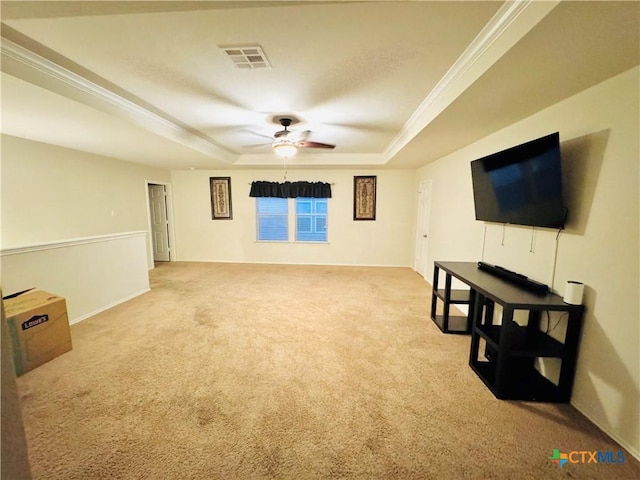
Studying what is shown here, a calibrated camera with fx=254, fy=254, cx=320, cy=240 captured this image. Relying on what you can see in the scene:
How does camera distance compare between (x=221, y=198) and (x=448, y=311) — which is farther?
(x=221, y=198)

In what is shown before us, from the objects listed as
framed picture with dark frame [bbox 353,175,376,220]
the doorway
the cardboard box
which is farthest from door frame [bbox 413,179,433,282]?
the doorway

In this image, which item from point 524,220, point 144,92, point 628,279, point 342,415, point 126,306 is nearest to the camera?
point 628,279

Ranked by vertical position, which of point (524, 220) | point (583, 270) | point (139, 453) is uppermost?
point (524, 220)

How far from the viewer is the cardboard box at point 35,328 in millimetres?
2182

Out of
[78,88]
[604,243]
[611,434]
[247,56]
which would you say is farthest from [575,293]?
[78,88]

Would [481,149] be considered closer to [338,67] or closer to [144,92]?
[338,67]

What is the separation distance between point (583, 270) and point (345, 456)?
2.08 m

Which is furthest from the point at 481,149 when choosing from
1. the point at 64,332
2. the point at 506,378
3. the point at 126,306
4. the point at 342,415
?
the point at 126,306

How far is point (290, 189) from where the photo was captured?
6020 mm

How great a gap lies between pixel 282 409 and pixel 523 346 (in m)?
1.89

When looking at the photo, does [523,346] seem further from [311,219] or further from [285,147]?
[311,219]

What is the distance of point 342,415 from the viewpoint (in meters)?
1.78

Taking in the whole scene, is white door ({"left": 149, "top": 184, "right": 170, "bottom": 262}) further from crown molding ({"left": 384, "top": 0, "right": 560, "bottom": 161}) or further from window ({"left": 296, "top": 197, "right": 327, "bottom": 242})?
crown molding ({"left": 384, "top": 0, "right": 560, "bottom": 161})

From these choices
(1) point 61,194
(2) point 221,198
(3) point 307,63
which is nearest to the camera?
(3) point 307,63
